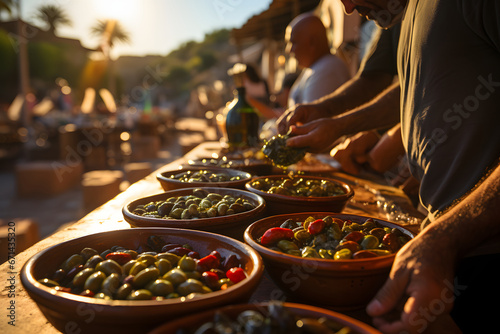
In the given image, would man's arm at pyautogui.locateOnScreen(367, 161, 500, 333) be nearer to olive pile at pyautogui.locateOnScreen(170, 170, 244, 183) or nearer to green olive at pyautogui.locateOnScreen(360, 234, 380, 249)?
green olive at pyautogui.locateOnScreen(360, 234, 380, 249)

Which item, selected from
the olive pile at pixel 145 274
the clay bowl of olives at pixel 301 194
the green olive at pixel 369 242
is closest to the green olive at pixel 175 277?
the olive pile at pixel 145 274

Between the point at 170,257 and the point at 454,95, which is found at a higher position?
the point at 454,95

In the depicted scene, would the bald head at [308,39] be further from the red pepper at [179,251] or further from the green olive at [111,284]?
the green olive at [111,284]

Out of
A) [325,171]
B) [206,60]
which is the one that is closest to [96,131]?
[325,171]

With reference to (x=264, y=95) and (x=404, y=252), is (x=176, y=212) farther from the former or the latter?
(x=264, y=95)

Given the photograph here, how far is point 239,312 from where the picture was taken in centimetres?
66

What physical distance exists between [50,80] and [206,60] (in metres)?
20.8

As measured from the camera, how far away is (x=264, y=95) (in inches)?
257

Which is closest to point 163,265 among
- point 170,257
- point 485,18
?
point 170,257

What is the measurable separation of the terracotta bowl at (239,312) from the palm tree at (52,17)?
145 ft

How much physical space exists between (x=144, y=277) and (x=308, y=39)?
3383mm

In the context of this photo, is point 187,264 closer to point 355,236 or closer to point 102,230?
point 355,236

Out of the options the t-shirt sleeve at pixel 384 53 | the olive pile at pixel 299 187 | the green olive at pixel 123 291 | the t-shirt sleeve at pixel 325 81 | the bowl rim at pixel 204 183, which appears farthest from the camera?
the t-shirt sleeve at pixel 325 81

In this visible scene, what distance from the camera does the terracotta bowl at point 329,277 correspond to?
84 cm
